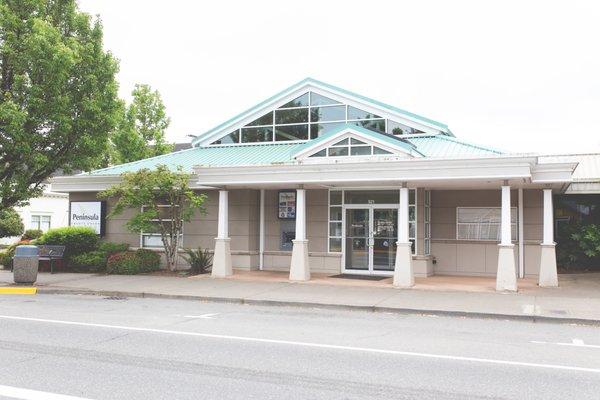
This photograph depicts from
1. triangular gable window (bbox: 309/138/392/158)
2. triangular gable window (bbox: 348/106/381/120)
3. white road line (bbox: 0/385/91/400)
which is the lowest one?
white road line (bbox: 0/385/91/400)

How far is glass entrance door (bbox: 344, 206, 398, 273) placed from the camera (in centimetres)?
1834

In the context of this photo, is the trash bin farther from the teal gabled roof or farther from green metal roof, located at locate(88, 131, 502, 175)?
the teal gabled roof

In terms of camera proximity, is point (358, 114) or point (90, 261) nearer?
A: point (90, 261)

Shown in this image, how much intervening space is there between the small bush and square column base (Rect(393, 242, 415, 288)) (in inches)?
399

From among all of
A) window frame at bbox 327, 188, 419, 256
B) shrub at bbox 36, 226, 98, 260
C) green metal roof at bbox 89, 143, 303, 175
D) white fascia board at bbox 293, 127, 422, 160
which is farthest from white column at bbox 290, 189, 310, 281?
shrub at bbox 36, 226, 98, 260

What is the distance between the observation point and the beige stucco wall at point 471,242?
1803 centimetres

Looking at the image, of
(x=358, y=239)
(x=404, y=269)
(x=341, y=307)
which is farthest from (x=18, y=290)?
(x=404, y=269)

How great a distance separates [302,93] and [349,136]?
4.61 metres

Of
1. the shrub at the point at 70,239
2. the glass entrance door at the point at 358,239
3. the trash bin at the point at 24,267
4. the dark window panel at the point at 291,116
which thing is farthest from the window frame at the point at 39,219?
the glass entrance door at the point at 358,239

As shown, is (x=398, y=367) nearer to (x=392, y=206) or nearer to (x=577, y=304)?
(x=577, y=304)

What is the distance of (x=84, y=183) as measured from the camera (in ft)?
70.0

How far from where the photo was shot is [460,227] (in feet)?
61.7

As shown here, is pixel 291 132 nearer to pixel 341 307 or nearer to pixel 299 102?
pixel 299 102

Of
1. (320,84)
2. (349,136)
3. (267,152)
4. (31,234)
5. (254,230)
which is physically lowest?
(31,234)
